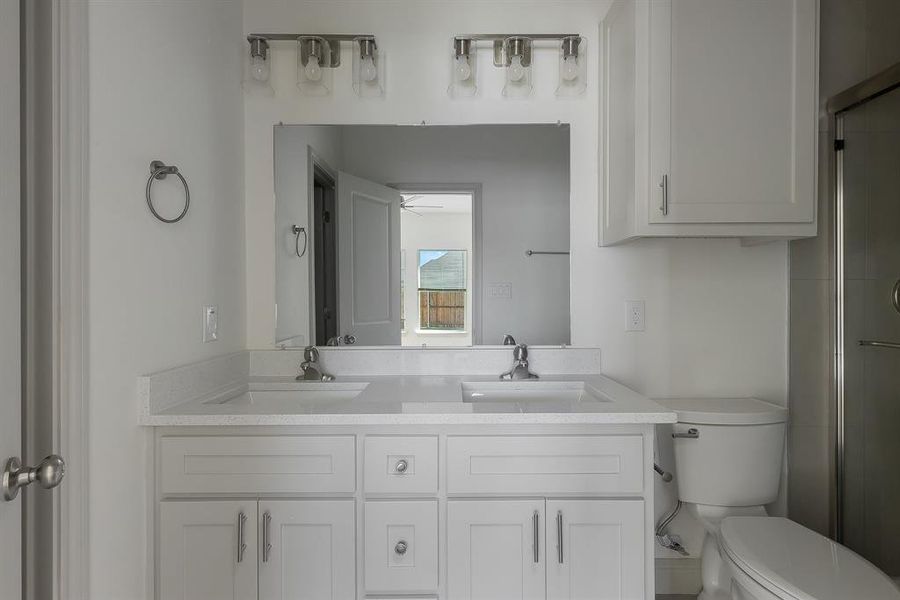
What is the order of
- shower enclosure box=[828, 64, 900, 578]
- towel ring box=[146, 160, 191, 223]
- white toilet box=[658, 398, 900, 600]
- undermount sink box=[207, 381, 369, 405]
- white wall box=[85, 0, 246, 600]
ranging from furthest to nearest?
undermount sink box=[207, 381, 369, 405] < white toilet box=[658, 398, 900, 600] < shower enclosure box=[828, 64, 900, 578] < towel ring box=[146, 160, 191, 223] < white wall box=[85, 0, 246, 600]

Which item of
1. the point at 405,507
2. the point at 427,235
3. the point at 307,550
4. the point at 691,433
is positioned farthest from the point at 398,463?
the point at 691,433

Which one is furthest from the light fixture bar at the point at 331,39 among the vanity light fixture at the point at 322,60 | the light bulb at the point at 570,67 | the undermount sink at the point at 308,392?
the undermount sink at the point at 308,392

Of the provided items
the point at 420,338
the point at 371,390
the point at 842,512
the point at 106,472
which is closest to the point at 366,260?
the point at 420,338

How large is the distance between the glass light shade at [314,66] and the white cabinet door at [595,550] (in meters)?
1.66

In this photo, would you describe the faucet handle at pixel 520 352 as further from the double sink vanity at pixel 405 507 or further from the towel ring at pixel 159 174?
the towel ring at pixel 159 174

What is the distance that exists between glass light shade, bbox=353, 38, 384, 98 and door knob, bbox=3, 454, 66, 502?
1578 millimetres

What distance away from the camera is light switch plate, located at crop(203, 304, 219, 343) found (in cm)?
171

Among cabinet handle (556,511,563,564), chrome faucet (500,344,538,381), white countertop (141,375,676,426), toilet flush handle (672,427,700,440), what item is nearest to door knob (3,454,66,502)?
white countertop (141,375,676,426)

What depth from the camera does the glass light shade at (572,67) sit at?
6.44 feet

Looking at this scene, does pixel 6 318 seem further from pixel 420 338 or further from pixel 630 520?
pixel 630 520

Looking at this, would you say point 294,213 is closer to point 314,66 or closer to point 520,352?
point 314,66

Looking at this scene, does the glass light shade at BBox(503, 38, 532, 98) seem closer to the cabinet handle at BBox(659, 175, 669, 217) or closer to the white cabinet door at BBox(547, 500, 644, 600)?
the cabinet handle at BBox(659, 175, 669, 217)

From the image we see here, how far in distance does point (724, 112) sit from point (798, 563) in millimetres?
1299

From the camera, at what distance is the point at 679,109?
5.49ft
